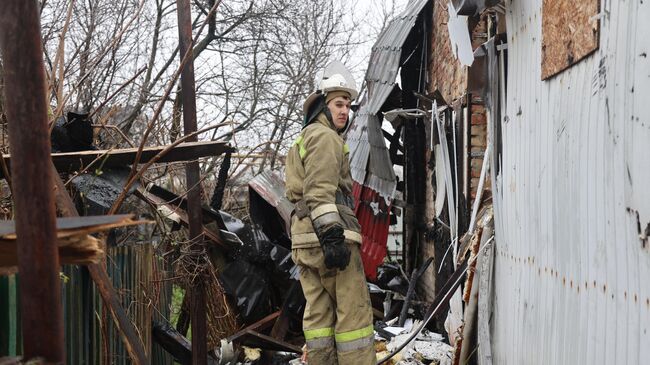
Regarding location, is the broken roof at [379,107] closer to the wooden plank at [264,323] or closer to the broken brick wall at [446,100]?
the broken brick wall at [446,100]

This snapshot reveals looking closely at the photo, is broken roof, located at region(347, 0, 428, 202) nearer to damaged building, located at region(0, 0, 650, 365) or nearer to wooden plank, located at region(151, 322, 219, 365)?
damaged building, located at region(0, 0, 650, 365)

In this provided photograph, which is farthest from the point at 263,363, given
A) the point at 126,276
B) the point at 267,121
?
the point at 267,121

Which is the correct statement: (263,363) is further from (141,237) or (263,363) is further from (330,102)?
(330,102)

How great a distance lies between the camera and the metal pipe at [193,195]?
4609 millimetres

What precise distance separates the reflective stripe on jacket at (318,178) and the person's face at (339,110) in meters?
0.08

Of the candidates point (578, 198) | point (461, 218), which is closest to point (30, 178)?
point (578, 198)

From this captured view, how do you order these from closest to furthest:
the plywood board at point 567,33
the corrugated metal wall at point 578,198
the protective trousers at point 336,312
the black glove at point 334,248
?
the corrugated metal wall at point 578,198
the plywood board at point 567,33
the black glove at point 334,248
the protective trousers at point 336,312

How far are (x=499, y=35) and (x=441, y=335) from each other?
9.37ft

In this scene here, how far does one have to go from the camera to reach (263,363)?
599 centimetres

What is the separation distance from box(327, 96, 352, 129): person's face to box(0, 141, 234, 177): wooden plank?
0.88 meters

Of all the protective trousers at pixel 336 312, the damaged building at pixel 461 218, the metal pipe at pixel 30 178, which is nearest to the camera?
the metal pipe at pixel 30 178

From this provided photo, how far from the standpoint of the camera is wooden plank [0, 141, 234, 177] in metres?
3.78

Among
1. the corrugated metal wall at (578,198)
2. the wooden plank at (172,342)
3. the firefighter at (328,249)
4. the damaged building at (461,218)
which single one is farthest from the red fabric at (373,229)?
the corrugated metal wall at (578,198)

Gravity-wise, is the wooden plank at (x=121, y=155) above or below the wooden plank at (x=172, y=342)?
above
